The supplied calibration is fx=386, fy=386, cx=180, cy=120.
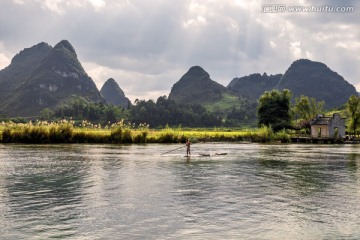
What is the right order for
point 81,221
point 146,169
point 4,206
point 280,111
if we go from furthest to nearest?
point 280,111 < point 146,169 < point 4,206 < point 81,221

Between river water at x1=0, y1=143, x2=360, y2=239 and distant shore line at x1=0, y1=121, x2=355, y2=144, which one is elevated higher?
distant shore line at x1=0, y1=121, x2=355, y2=144

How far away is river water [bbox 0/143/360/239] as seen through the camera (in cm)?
1349

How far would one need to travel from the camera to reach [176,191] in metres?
21.3

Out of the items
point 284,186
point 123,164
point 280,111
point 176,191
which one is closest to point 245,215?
point 176,191

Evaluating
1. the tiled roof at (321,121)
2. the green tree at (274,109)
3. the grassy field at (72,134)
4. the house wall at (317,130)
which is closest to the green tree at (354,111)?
the tiled roof at (321,121)

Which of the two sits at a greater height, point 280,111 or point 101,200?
point 280,111

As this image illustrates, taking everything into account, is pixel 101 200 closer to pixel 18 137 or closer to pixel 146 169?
pixel 146 169

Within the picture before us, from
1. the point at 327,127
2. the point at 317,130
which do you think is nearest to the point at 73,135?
the point at 327,127

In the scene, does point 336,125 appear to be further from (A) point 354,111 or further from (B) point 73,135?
(B) point 73,135

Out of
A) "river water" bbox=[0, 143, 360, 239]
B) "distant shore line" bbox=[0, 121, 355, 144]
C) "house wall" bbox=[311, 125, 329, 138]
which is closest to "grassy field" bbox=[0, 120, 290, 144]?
"distant shore line" bbox=[0, 121, 355, 144]

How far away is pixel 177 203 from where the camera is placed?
1814 centimetres

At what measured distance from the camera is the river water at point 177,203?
531 inches

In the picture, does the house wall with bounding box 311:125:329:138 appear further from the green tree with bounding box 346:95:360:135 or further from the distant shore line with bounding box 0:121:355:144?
the distant shore line with bounding box 0:121:355:144

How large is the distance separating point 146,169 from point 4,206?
15119 millimetres
